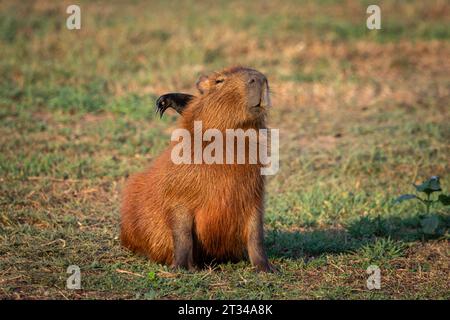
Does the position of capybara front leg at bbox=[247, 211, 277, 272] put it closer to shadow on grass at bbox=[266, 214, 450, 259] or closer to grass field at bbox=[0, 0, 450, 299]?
grass field at bbox=[0, 0, 450, 299]

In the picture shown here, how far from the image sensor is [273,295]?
14.2 feet

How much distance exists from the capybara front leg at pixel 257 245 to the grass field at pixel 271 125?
0.11 meters

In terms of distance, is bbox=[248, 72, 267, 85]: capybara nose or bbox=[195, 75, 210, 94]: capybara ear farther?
bbox=[195, 75, 210, 94]: capybara ear

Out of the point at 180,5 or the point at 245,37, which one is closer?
the point at 245,37

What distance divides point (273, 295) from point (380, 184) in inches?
118

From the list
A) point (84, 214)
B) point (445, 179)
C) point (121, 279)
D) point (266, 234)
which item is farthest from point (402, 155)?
A: point (121, 279)

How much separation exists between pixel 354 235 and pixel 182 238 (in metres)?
1.58

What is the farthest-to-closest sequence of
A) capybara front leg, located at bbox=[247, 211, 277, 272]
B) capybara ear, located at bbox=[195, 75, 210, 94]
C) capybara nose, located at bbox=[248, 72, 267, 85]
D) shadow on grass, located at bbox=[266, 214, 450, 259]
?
shadow on grass, located at bbox=[266, 214, 450, 259] → capybara ear, located at bbox=[195, 75, 210, 94] → capybara front leg, located at bbox=[247, 211, 277, 272] → capybara nose, located at bbox=[248, 72, 267, 85]

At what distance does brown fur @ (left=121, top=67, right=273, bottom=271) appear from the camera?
15.1ft

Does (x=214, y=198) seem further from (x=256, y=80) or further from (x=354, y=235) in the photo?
(x=354, y=235)

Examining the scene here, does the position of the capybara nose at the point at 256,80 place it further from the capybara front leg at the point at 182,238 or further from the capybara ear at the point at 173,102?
the capybara front leg at the point at 182,238

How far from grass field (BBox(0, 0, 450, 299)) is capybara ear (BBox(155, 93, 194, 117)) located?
986 millimetres

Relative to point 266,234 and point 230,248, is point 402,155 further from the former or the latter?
point 230,248

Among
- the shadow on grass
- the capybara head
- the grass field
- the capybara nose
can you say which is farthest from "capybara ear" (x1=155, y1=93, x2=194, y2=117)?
the shadow on grass
